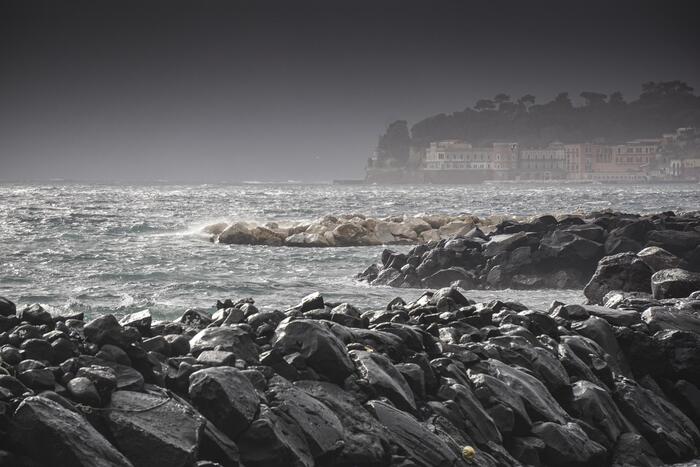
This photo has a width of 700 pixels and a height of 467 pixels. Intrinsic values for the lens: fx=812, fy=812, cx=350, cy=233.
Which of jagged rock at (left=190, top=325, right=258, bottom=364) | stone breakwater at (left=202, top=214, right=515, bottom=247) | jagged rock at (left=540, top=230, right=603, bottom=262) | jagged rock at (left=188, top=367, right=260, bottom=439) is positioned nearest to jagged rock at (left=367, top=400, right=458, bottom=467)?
jagged rock at (left=188, top=367, right=260, bottom=439)

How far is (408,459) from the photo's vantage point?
5.86m

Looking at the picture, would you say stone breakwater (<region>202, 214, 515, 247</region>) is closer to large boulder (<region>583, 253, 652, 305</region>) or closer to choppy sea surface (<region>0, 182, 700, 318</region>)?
choppy sea surface (<region>0, 182, 700, 318</region>)

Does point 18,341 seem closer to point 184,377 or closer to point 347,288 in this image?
point 184,377

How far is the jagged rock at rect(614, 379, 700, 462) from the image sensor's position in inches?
289

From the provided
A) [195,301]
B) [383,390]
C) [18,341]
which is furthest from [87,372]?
[195,301]

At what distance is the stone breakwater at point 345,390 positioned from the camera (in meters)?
5.27

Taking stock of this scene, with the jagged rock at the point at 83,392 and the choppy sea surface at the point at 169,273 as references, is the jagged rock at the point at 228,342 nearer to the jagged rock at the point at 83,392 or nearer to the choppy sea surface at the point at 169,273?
the jagged rock at the point at 83,392

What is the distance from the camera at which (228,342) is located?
22.2 ft

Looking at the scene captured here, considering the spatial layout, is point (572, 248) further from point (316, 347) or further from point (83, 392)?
point (83, 392)

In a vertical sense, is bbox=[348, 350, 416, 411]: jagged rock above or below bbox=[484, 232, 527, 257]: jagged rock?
above

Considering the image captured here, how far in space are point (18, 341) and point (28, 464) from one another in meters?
1.85

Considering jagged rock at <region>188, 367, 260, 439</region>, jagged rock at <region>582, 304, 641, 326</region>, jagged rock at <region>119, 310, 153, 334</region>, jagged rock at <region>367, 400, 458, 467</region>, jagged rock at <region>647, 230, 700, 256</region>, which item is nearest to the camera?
jagged rock at <region>188, 367, 260, 439</region>

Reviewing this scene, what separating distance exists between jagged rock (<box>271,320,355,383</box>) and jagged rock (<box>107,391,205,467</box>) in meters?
1.39

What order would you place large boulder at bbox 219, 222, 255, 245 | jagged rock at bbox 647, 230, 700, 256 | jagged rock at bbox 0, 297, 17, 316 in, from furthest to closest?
large boulder at bbox 219, 222, 255, 245 → jagged rock at bbox 647, 230, 700, 256 → jagged rock at bbox 0, 297, 17, 316
